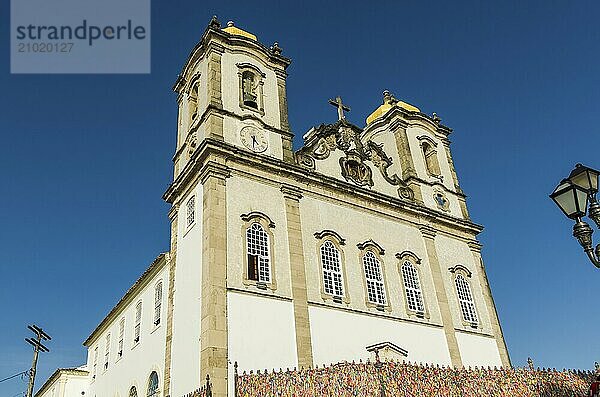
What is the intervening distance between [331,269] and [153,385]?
7.39 meters

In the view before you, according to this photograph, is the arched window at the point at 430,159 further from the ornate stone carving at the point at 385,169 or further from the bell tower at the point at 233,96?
the bell tower at the point at 233,96

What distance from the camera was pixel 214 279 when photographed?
15.0 metres

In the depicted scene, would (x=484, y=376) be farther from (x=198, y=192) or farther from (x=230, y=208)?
(x=198, y=192)

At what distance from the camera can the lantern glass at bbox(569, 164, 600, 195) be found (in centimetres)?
697

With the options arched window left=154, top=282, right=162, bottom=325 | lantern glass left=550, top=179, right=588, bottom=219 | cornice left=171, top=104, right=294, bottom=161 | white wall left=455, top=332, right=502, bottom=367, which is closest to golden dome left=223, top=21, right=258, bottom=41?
cornice left=171, top=104, right=294, bottom=161

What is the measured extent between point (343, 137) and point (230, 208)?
753 centimetres

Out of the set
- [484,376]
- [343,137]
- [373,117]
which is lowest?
[484,376]

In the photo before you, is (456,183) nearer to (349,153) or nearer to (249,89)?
(349,153)

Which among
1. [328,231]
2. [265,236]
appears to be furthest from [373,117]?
[265,236]

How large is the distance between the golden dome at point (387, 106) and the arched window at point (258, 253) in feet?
39.5

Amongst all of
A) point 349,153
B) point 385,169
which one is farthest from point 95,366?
point 385,169

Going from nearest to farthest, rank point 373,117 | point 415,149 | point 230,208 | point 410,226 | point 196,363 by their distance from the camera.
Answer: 1. point 196,363
2. point 230,208
3. point 410,226
4. point 415,149
5. point 373,117

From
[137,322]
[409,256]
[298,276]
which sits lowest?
[298,276]

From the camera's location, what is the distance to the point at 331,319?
55.3 ft
